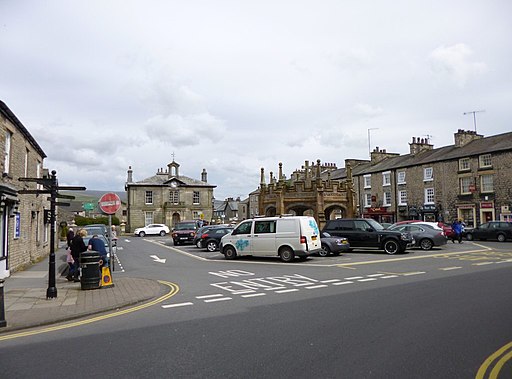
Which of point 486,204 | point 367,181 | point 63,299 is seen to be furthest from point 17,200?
point 367,181

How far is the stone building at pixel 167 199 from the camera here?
58312mm

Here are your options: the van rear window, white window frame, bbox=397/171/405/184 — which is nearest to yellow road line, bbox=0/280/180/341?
the van rear window

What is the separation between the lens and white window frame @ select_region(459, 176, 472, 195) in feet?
118

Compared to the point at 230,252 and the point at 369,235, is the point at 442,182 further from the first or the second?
the point at 230,252

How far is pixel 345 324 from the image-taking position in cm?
682

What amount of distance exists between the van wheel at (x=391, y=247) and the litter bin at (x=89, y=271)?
14.0 meters

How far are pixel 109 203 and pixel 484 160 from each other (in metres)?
32.8

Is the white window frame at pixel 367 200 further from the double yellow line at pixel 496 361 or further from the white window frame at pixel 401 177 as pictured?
the double yellow line at pixel 496 361

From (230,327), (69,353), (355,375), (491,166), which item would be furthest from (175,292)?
(491,166)

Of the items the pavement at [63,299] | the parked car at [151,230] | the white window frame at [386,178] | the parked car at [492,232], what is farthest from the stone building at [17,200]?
the white window frame at [386,178]

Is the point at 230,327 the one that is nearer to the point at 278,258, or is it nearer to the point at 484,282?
the point at 484,282

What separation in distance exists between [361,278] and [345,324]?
5.44 meters

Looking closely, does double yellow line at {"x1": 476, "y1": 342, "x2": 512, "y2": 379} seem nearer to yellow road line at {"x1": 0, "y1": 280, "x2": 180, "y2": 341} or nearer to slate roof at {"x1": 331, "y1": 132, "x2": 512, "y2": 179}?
yellow road line at {"x1": 0, "y1": 280, "x2": 180, "y2": 341}

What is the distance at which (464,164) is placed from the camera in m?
36.7
